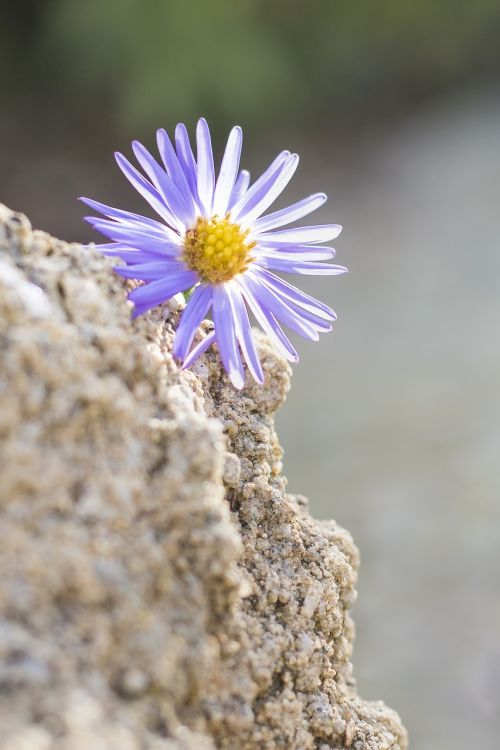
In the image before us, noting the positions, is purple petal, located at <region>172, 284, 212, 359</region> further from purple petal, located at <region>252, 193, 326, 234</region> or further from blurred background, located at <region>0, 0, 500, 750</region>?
blurred background, located at <region>0, 0, 500, 750</region>

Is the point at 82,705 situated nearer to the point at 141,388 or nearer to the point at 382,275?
the point at 141,388

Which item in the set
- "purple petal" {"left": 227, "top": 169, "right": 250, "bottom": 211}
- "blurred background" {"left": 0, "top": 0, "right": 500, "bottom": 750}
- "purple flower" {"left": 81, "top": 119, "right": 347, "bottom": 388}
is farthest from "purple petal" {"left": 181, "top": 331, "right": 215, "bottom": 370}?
"blurred background" {"left": 0, "top": 0, "right": 500, "bottom": 750}

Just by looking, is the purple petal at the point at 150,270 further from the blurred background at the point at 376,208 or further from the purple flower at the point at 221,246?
the blurred background at the point at 376,208

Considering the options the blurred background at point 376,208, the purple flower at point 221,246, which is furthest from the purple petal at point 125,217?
the blurred background at point 376,208

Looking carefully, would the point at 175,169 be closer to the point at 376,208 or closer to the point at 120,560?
the point at 120,560

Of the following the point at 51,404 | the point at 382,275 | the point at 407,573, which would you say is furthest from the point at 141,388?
the point at 382,275
